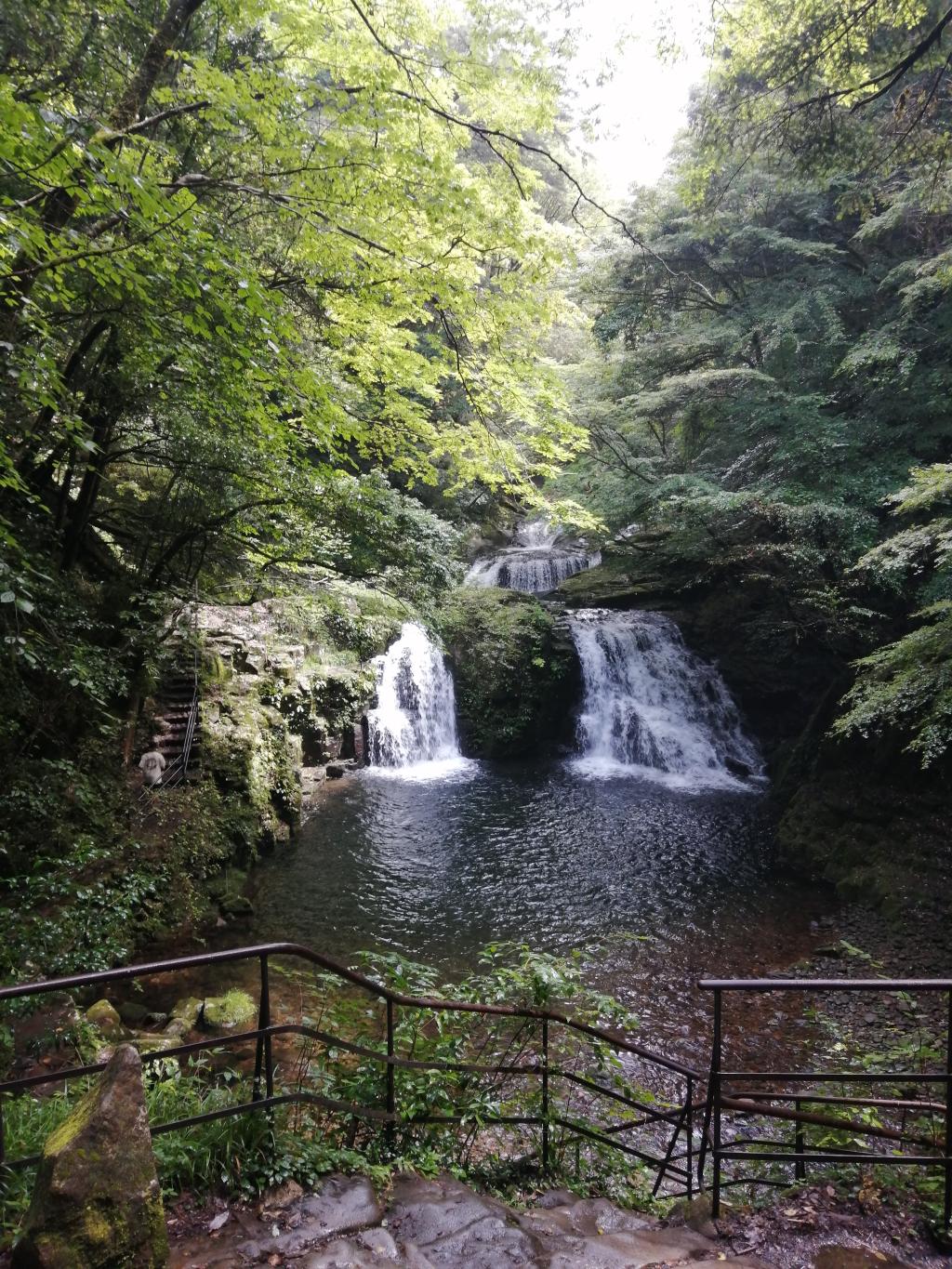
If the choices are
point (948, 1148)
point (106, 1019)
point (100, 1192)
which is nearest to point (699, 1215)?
point (948, 1148)

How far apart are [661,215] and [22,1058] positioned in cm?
1876

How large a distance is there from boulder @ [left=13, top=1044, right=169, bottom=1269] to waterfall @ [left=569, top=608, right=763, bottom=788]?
13.4 meters

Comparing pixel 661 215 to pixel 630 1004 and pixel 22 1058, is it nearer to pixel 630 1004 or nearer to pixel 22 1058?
pixel 630 1004

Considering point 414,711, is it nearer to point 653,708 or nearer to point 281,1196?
point 653,708

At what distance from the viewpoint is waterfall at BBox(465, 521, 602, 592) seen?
2069 centimetres

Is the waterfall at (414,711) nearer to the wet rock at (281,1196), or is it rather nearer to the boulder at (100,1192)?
the wet rock at (281,1196)

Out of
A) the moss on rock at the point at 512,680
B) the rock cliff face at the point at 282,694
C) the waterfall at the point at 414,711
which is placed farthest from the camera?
the moss on rock at the point at 512,680

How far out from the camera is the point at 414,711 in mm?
15922

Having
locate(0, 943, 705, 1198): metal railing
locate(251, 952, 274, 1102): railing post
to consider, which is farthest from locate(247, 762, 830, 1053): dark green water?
locate(251, 952, 274, 1102): railing post

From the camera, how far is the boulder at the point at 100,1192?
5.76 feet

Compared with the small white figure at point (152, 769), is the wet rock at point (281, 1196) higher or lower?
lower

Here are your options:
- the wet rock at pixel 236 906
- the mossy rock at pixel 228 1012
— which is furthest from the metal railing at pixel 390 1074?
the wet rock at pixel 236 906

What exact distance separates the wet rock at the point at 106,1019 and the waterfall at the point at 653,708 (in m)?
11.0

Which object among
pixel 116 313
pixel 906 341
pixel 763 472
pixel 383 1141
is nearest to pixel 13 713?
pixel 116 313
